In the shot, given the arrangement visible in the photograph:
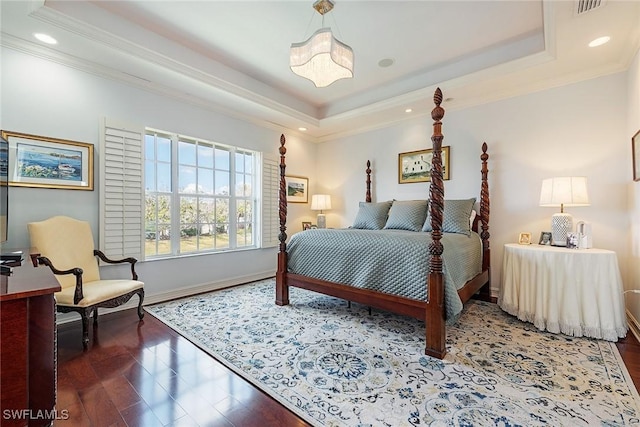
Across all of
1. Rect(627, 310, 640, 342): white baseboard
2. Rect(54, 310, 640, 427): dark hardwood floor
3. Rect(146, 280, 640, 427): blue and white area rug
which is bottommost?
Rect(54, 310, 640, 427): dark hardwood floor

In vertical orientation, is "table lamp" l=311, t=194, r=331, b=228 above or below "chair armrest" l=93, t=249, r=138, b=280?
above

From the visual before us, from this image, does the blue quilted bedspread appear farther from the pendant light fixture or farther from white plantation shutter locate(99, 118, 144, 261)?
white plantation shutter locate(99, 118, 144, 261)

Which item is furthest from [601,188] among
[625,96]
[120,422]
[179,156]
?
[179,156]

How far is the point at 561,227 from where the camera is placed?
2797 millimetres

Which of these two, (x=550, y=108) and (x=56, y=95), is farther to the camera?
(x=550, y=108)

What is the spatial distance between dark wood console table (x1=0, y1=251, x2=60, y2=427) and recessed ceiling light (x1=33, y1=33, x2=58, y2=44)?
7.51 feet

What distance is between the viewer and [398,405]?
5.11ft

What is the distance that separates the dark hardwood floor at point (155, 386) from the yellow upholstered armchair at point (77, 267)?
0.30 meters

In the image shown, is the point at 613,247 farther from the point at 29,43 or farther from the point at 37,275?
the point at 29,43

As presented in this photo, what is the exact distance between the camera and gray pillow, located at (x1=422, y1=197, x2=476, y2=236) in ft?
10.9

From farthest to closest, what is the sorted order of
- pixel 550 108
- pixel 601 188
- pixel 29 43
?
pixel 550 108, pixel 601 188, pixel 29 43

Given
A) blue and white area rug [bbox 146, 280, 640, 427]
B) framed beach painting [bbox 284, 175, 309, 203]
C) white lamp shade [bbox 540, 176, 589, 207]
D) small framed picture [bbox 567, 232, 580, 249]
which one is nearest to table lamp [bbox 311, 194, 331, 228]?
framed beach painting [bbox 284, 175, 309, 203]

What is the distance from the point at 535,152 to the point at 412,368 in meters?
2.95

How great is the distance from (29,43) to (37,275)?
96.7 inches
